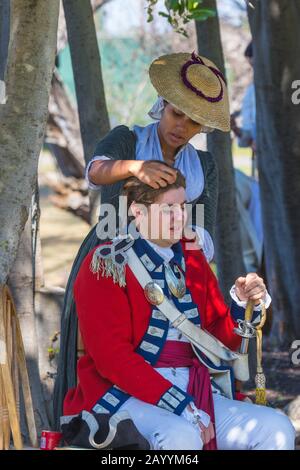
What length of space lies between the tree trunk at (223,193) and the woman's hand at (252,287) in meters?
3.26

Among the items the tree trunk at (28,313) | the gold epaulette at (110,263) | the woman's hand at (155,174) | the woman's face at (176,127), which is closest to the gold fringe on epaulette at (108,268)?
the gold epaulette at (110,263)

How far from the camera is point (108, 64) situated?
19.6m

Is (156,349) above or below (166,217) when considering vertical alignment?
below

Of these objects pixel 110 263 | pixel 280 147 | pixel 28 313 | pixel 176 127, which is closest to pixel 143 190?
pixel 110 263

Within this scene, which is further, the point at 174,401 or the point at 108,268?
the point at 108,268

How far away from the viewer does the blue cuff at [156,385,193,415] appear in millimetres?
3848

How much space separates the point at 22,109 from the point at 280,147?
3948 mm

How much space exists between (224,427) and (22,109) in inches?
59.5

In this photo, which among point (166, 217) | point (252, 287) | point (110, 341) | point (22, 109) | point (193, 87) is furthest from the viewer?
point (193, 87)

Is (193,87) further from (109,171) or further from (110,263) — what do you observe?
(110,263)

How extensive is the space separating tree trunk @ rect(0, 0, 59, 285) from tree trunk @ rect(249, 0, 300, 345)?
3.72 m

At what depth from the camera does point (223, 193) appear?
7.64 metres

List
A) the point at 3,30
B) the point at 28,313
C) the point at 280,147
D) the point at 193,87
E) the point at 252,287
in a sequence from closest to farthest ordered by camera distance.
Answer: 1. the point at 252,287
2. the point at 193,87
3. the point at 28,313
4. the point at 3,30
5. the point at 280,147

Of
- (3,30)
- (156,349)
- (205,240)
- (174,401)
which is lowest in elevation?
(174,401)
